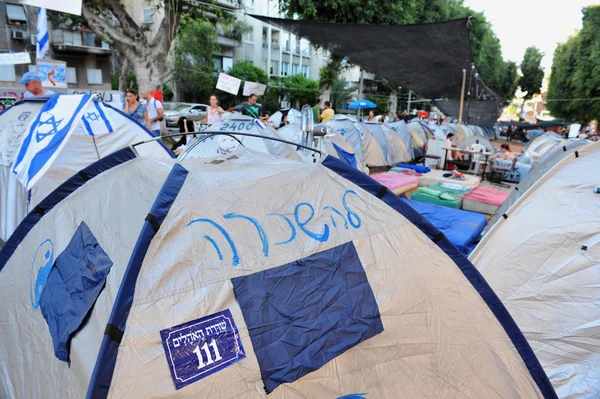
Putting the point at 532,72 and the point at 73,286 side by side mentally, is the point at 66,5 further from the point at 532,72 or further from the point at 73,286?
the point at 532,72

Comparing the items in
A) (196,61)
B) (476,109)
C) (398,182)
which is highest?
(196,61)

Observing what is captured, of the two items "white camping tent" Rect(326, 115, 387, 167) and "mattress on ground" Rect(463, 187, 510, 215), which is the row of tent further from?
"white camping tent" Rect(326, 115, 387, 167)

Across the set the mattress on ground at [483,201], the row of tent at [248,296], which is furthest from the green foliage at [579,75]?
the row of tent at [248,296]

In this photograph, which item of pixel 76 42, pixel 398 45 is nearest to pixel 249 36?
pixel 76 42

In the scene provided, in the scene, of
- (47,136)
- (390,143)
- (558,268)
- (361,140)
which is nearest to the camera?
(558,268)

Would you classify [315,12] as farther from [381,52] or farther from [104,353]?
[104,353]

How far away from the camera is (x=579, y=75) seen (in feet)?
59.1

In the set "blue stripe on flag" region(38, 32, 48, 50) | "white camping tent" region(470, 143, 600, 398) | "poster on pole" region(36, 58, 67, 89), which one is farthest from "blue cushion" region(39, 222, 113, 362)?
"blue stripe on flag" region(38, 32, 48, 50)

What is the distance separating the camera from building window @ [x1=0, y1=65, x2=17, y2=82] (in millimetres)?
18641

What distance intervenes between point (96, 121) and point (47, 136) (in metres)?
0.70

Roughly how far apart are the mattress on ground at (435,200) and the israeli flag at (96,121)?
14.4 feet

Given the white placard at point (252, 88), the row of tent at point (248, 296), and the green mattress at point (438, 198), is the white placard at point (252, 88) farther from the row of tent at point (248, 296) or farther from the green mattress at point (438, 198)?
the row of tent at point (248, 296)

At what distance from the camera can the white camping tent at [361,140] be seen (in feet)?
30.2

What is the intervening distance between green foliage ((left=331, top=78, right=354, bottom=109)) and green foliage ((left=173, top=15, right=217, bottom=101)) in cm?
1100
